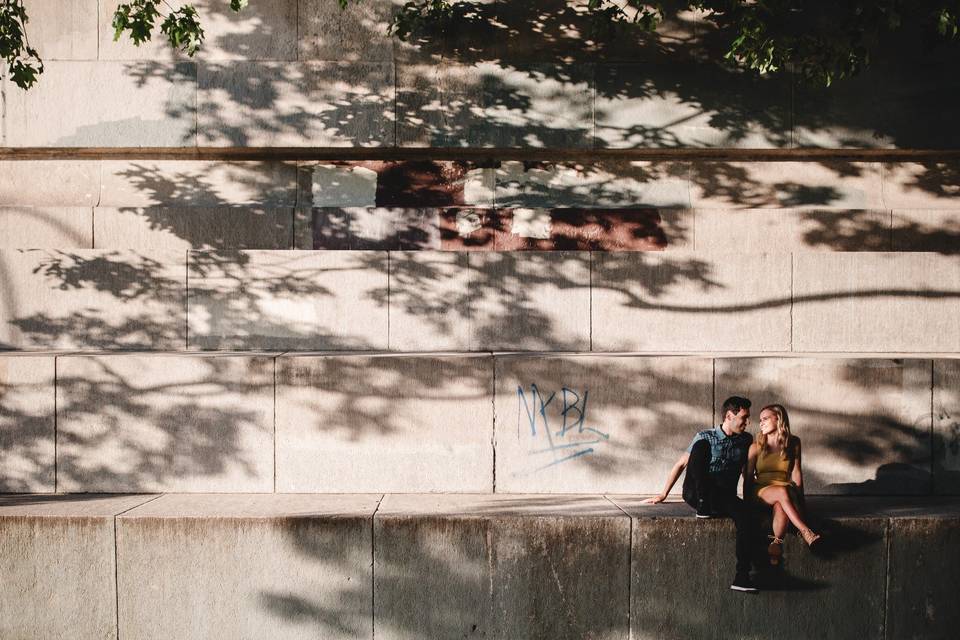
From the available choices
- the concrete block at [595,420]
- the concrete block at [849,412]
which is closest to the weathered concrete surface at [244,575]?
the concrete block at [595,420]

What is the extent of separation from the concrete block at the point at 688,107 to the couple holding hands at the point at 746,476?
145 inches

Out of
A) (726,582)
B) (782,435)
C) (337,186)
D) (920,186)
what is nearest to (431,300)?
(337,186)

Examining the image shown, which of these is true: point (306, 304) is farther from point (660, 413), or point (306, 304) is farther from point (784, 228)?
point (784, 228)

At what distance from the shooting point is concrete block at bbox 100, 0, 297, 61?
7.58m

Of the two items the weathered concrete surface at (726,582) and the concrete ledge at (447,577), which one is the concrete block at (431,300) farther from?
the weathered concrete surface at (726,582)

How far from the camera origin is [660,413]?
6.34 m

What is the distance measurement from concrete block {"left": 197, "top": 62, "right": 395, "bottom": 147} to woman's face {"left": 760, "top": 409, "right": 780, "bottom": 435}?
515 cm

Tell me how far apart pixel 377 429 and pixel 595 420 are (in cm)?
220

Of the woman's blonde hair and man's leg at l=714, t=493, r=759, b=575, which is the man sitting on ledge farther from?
the woman's blonde hair

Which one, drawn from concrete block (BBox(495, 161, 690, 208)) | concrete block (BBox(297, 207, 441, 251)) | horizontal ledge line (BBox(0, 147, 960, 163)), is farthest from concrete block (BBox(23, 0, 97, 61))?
concrete block (BBox(495, 161, 690, 208))

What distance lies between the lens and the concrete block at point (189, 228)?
7.58 metres

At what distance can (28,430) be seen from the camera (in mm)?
6305

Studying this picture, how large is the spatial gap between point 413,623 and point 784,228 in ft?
20.0

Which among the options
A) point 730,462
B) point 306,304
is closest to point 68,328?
point 306,304
